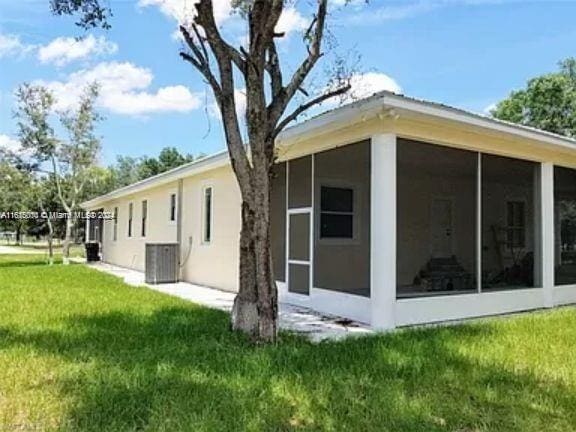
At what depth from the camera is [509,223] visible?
12570mm

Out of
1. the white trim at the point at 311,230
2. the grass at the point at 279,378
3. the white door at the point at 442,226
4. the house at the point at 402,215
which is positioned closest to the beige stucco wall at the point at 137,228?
the house at the point at 402,215

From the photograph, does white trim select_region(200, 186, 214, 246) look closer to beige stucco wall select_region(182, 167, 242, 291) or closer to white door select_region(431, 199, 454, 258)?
beige stucco wall select_region(182, 167, 242, 291)

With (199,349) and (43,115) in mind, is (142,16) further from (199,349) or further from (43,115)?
(43,115)

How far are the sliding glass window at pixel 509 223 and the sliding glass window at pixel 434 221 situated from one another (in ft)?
1.26

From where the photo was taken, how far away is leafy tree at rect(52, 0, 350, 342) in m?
6.02

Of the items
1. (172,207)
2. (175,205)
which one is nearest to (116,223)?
(172,207)

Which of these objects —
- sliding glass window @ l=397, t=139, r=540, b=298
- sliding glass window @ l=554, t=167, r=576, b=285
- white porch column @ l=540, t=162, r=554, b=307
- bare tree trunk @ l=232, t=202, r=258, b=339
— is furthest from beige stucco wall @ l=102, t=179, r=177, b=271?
sliding glass window @ l=554, t=167, r=576, b=285

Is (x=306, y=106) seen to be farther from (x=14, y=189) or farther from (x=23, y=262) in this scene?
(x=14, y=189)

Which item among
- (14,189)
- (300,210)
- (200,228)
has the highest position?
(14,189)

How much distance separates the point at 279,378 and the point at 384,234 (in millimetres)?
3135

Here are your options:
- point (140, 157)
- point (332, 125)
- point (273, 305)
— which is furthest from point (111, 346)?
point (140, 157)

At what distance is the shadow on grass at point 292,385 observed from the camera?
12.0 feet

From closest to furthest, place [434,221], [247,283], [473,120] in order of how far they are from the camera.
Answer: [247,283]
[473,120]
[434,221]

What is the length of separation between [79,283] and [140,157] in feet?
154
